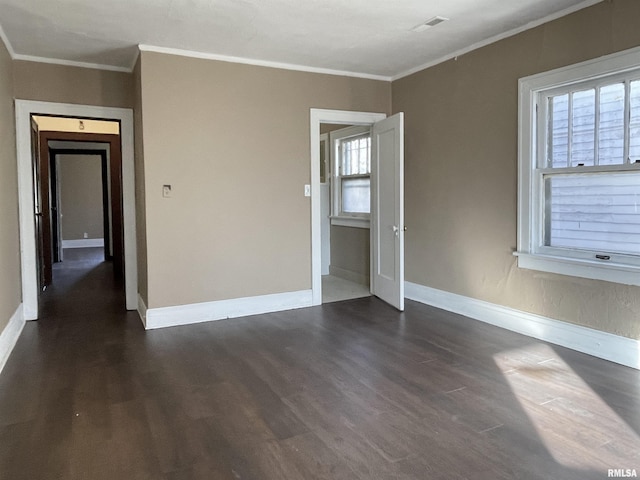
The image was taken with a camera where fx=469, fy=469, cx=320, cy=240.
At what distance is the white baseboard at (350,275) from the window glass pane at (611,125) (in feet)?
11.1

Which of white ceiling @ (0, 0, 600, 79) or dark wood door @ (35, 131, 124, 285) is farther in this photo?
dark wood door @ (35, 131, 124, 285)

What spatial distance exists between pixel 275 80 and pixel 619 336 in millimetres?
3741

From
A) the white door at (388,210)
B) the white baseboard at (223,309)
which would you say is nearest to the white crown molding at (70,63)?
the white baseboard at (223,309)

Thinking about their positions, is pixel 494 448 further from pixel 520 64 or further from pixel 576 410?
pixel 520 64

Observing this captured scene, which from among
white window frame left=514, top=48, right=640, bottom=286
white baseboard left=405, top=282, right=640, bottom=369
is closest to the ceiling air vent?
white window frame left=514, top=48, right=640, bottom=286

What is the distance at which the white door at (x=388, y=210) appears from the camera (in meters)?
4.72

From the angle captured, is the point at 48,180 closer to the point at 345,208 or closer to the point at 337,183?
the point at 337,183

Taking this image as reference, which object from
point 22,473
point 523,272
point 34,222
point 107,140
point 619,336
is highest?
point 107,140

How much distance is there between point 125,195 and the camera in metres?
4.94

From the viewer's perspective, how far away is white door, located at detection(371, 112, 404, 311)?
4.72 meters

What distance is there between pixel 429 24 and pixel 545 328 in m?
2.60

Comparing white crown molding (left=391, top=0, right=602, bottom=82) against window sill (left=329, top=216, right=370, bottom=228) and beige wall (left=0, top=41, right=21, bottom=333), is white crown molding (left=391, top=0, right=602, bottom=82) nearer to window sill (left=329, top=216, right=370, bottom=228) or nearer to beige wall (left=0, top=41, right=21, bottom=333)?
window sill (left=329, top=216, right=370, bottom=228)

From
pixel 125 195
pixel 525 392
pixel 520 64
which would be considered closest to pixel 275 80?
pixel 125 195

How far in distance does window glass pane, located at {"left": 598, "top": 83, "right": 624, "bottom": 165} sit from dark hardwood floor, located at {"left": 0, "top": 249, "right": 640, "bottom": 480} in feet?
4.75
